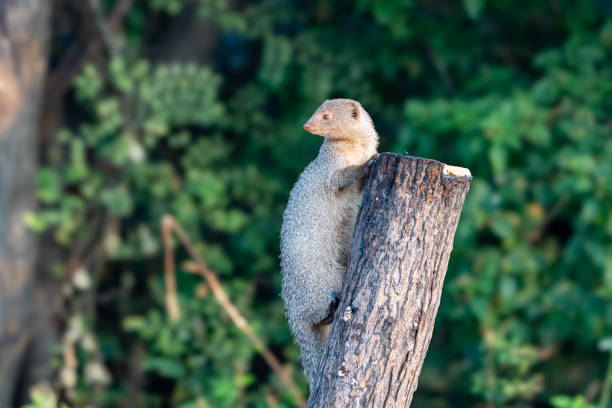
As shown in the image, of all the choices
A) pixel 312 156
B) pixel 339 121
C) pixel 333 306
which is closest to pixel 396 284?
pixel 333 306

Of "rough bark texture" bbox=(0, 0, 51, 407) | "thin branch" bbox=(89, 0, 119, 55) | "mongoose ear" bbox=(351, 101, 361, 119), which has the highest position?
"thin branch" bbox=(89, 0, 119, 55)

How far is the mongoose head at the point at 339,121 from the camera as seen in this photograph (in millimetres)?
2441

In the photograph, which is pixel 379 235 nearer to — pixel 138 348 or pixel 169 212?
pixel 169 212

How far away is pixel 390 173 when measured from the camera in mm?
2152

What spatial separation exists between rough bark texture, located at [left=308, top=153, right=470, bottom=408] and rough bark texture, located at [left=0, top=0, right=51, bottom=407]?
2976 mm

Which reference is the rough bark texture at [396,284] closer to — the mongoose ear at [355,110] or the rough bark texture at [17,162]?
the mongoose ear at [355,110]

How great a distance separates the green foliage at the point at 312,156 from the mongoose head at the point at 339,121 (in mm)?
1621

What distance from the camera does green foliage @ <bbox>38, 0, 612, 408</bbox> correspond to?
13.7 ft

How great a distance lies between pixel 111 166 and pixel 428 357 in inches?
104

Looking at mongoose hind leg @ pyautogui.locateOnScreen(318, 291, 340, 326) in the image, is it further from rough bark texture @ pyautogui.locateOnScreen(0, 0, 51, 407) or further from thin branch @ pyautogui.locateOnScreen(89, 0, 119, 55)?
thin branch @ pyautogui.locateOnScreen(89, 0, 119, 55)

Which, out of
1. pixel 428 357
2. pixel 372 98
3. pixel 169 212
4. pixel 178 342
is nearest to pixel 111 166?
pixel 169 212

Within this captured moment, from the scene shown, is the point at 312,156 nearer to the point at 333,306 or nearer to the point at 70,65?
the point at 70,65

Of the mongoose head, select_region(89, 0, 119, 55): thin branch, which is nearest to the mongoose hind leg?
the mongoose head

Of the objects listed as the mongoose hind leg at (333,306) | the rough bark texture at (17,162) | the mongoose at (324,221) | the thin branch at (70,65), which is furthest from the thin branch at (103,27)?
Answer: the mongoose hind leg at (333,306)
